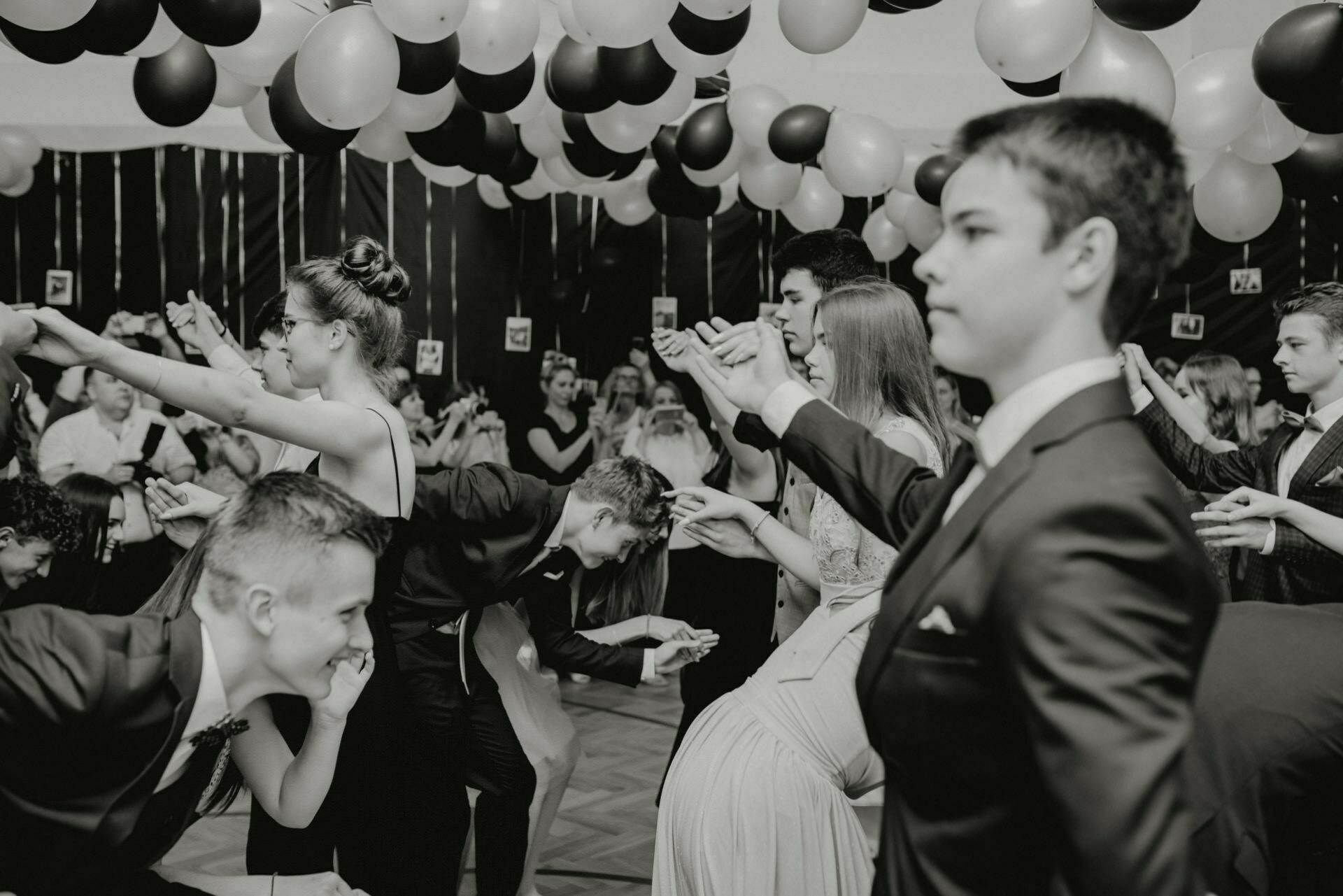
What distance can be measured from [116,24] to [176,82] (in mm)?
873

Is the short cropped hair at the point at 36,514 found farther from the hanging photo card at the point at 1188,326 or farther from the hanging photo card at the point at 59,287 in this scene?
the hanging photo card at the point at 1188,326

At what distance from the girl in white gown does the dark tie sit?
4.80 ft

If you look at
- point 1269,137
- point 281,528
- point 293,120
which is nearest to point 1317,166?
point 1269,137

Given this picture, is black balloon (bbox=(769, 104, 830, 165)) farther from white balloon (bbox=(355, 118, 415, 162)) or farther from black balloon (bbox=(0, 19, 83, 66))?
black balloon (bbox=(0, 19, 83, 66))

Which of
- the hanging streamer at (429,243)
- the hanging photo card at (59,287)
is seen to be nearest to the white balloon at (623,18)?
the hanging streamer at (429,243)

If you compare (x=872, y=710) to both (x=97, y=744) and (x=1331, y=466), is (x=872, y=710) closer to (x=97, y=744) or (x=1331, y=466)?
(x=97, y=744)

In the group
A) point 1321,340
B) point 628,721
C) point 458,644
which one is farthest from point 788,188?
point 458,644

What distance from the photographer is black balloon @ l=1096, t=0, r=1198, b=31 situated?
11.9ft

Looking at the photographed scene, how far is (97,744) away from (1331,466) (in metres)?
2.98

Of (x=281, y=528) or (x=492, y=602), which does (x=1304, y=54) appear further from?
(x=281, y=528)

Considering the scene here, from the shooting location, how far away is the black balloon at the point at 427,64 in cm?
418

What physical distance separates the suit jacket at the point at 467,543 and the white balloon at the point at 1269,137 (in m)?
3.02

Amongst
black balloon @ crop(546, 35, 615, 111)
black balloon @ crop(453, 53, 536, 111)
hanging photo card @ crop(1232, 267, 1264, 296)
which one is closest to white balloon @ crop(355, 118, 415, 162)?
black balloon @ crop(453, 53, 536, 111)

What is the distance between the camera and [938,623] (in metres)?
1.16
